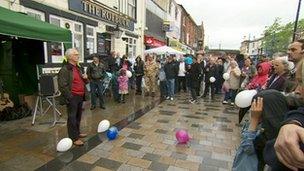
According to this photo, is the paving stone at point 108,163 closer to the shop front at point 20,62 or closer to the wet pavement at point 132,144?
the wet pavement at point 132,144

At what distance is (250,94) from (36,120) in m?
5.45

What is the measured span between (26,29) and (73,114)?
1978 mm

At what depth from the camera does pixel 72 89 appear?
4.80 meters

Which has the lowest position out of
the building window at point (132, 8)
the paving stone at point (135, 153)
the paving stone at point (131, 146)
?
the paving stone at point (135, 153)

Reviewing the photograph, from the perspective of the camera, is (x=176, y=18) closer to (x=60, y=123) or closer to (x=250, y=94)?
(x=60, y=123)

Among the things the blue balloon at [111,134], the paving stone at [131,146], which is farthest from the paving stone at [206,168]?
the blue balloon at [111,134]

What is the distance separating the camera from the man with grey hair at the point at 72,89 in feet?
15.2

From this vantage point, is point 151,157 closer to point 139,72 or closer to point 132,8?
point 139,72

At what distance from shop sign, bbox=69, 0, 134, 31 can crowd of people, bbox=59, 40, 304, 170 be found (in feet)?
7.50

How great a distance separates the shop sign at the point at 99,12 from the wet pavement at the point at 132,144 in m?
4.78

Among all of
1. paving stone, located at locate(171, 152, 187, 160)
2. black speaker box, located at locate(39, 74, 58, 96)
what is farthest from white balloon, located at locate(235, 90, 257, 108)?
black speaker box, located at locate(39, 74, 58, 96)

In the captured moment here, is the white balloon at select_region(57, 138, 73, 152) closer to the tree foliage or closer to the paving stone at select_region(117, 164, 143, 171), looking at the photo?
the paving stone at select_region(117, 164, 143, 171)

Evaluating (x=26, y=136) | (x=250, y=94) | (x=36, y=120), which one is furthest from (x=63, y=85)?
(x=250, y=94)

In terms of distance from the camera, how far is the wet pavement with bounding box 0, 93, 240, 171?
165 inches
